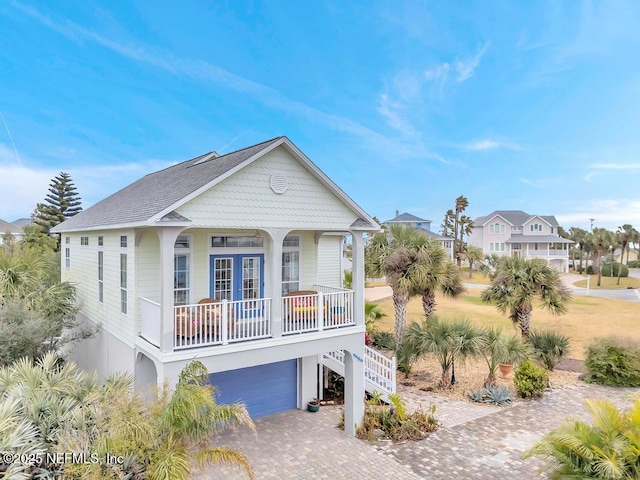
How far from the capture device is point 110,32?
71.3 feet

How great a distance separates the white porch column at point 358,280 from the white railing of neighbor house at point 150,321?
543 cm

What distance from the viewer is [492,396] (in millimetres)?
13758

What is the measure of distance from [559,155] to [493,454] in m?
30.9

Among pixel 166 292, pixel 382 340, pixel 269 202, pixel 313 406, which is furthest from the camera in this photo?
pixel 382 340

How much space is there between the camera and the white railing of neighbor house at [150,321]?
8.84m

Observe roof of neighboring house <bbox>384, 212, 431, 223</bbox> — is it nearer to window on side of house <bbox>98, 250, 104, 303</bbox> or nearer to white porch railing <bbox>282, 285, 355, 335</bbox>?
white porch railing <bbox>282, 285, 355, 335</bbox>

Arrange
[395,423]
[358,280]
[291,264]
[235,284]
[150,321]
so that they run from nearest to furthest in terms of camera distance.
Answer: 1. [150,321]
2. [395,423]
3. [358,280]
4. [235,284]
5. [291,264]

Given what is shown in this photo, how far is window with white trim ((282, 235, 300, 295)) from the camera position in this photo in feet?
42.4

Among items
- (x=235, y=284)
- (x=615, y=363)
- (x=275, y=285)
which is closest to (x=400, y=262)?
(x=235, y=284)

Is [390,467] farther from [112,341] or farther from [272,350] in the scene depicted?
[112,341]

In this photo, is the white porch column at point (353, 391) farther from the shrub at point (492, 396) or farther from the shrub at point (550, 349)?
the shrub at point (550, 349)

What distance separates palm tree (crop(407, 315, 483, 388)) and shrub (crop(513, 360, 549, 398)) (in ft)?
6.25

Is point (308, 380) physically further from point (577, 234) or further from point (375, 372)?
point (577, 234)

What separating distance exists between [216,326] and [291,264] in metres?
4.23
